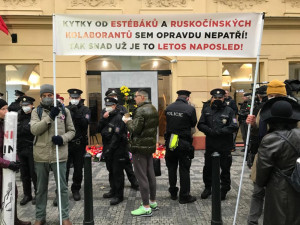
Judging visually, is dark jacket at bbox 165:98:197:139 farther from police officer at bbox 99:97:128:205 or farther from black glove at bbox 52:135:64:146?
black glove at bbox 52:135:64:146

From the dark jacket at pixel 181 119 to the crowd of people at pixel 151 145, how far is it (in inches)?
0.7

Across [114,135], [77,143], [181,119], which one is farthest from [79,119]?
[181,119]

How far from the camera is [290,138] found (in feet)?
8.58

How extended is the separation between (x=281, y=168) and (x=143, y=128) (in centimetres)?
233

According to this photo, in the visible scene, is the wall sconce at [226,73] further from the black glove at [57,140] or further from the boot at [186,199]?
the black glove at [57,140]

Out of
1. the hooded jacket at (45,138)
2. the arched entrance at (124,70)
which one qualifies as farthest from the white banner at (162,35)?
the arched entrance at (124,70)

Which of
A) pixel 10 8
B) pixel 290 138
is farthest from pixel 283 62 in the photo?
pixel 10 8

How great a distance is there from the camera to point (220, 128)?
509cm

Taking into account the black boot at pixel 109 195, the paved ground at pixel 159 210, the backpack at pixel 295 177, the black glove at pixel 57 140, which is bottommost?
the paved ground at pixel 159 210

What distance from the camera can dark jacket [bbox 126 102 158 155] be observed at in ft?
14.8

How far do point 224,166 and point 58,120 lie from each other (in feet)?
9.57

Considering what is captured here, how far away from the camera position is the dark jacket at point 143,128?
178 inches

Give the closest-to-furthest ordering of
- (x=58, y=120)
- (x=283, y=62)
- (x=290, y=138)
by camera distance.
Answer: (x=290, y=138)
(x=58, y=120)
(x=283, y=62)

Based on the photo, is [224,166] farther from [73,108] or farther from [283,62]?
[283,62]
